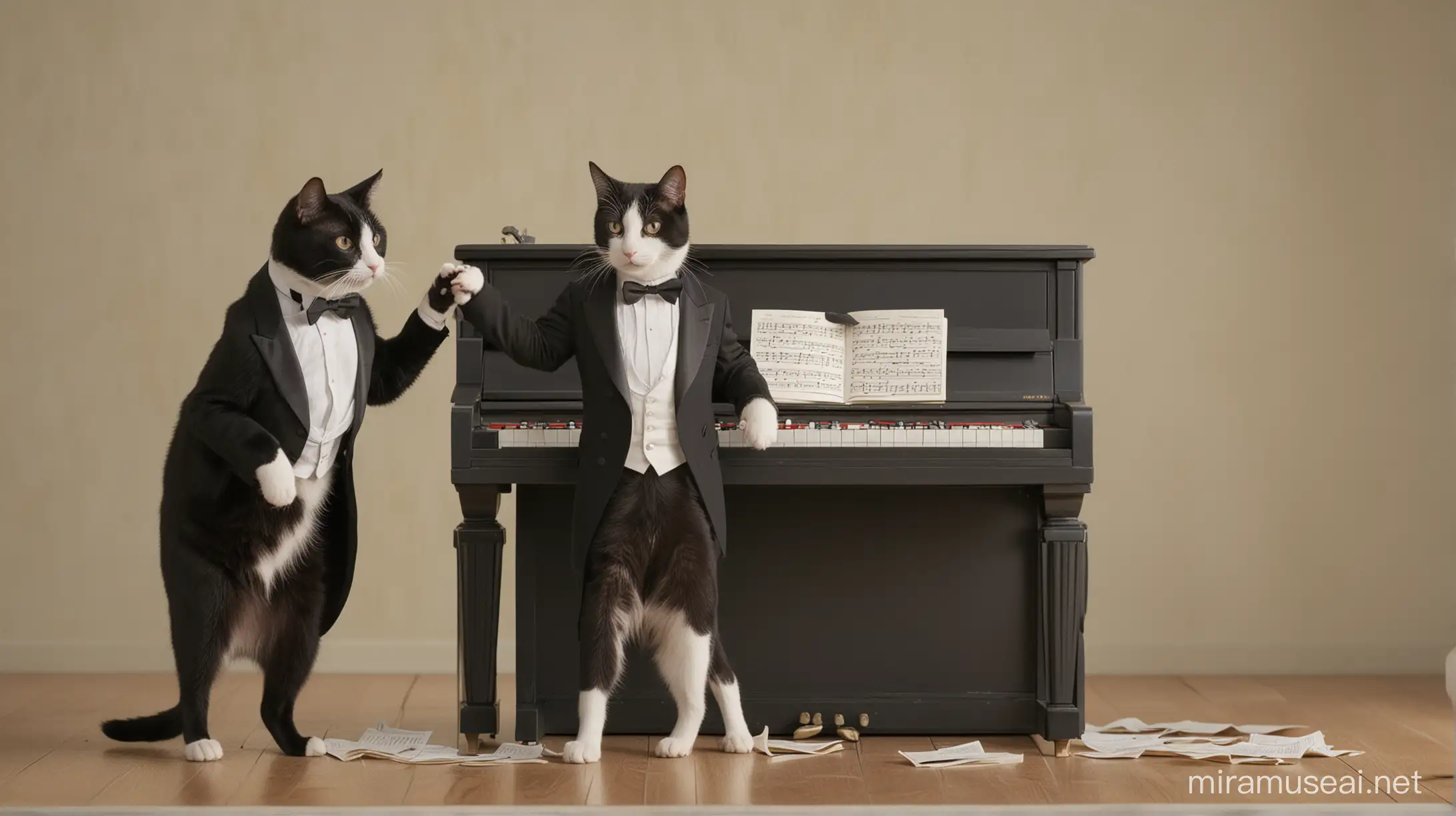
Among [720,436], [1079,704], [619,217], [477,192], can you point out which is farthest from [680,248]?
[477,192]

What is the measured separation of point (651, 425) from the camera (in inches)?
123

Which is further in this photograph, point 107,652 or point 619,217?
point 107,652

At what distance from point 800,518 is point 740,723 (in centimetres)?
53

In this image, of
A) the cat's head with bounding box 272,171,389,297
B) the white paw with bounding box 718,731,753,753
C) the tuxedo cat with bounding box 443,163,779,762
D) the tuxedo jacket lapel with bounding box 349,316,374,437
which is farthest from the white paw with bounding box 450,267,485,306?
the white paw with bounding box 718,731,753,753

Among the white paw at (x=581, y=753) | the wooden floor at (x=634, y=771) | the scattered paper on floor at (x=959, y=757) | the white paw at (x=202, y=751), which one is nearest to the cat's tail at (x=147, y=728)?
the wooden floor at (x=634, y=771)

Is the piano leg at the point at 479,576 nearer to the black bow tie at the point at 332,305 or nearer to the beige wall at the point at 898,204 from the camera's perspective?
the black bow tie at the point at 332,305

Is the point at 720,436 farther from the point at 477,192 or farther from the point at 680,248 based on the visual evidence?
the point at 477,192

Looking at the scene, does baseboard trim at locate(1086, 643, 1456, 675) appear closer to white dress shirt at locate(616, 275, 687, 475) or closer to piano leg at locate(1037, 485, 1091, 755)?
piano leg at locate(1037, 485, 1091, 755)

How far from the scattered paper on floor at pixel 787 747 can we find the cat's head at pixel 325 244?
4.52 ft

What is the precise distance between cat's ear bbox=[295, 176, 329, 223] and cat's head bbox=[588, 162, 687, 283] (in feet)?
1.95

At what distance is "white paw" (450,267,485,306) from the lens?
3064 millimetres

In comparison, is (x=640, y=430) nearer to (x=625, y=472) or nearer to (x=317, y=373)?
(x=625, y=472)

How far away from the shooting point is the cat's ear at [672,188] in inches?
123

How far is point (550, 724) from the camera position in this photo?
3.50 m
